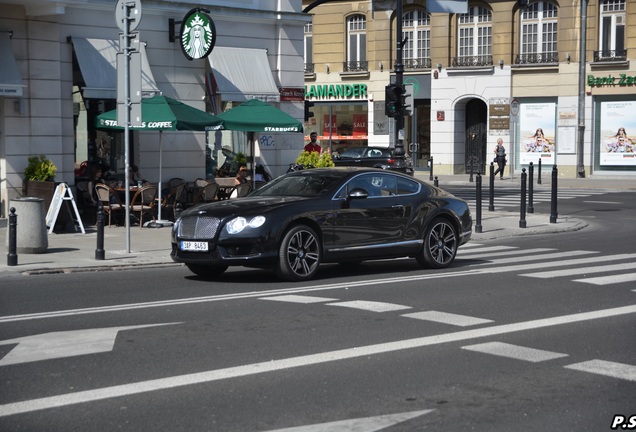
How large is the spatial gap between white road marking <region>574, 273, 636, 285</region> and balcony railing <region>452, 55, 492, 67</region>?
108ft

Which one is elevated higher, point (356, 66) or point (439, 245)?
point (356, 66)

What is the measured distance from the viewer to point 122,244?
58.1 feet

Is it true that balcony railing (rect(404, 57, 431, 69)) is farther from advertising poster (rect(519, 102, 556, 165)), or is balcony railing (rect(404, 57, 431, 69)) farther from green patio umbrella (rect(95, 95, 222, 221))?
green patio umbrella (rect(95, 95, 222, 221))

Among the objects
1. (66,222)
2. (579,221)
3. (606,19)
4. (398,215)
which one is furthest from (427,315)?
(606,19)

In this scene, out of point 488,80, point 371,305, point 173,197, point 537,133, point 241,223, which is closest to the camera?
point 371,305

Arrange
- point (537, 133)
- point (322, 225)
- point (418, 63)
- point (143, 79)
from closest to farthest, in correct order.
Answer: point (322, 225) → point (143, 79) → point (537, 133) → point (418, 63)

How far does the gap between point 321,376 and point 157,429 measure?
1684 millimetres

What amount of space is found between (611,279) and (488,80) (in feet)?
110

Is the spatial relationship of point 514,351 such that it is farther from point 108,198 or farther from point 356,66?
point 356,66

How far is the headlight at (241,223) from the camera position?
501 inches

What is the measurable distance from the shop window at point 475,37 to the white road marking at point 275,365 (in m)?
36.5

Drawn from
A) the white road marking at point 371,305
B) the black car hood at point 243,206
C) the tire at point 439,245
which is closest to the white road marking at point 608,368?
the white road marking at point 371,305

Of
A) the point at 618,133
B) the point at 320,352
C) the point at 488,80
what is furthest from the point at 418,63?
the point at 320,352

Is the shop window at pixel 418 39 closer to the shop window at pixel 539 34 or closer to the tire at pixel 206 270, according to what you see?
the shop window at pixel 539 34
